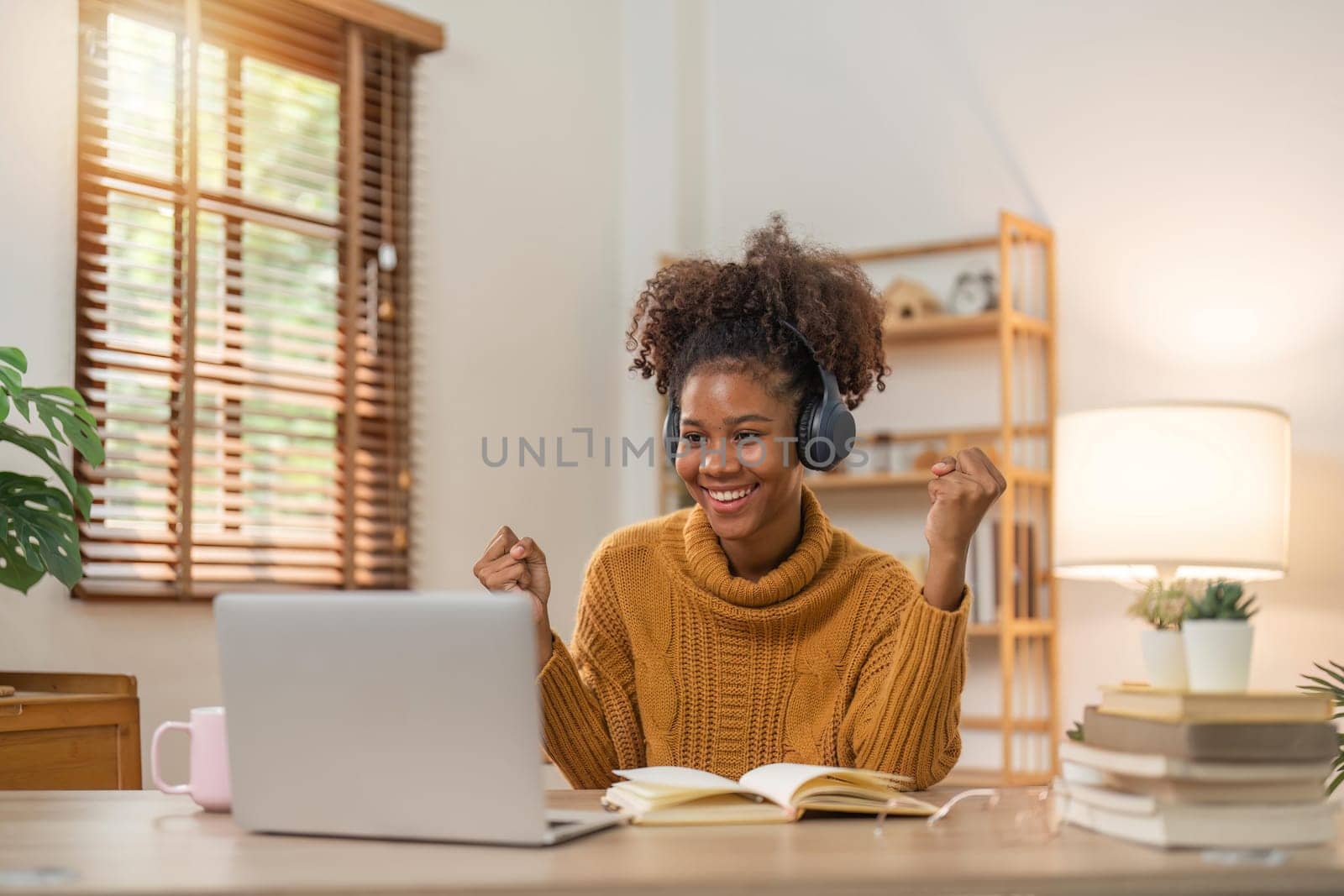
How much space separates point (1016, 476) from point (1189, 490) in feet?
1.96

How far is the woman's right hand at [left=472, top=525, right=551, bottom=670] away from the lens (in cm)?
152

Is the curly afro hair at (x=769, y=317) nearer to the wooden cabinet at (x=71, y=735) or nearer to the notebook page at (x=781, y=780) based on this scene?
the notebook page at (x=781, y=780)

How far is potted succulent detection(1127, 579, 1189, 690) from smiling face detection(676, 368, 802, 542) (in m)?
0.67

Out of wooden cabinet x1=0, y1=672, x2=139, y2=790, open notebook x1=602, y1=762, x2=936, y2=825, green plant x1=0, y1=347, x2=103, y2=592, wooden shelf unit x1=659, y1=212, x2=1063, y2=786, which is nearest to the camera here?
open notebook x1=602, y1=762, x2=936, y2=825

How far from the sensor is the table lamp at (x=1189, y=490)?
300cm

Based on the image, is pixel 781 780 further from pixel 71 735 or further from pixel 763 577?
pixel 71 735

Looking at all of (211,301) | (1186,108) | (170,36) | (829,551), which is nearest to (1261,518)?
(1186,108)

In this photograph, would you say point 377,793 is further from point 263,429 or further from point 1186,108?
point 1186,108

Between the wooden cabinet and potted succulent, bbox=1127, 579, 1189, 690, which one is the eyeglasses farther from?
the wooden cabinet

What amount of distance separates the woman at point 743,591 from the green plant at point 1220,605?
511mm

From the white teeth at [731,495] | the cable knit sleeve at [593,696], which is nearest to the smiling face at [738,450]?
the white teeth at [731,495]

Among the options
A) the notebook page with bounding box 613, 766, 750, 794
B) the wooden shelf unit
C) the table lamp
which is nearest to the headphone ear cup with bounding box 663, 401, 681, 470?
the notebook page with bounding box 613, 766, 750, 794

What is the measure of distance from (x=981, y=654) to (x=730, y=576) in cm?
210

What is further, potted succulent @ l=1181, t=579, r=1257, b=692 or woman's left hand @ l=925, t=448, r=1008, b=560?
woman's left hand @ l=925, t=448, r=1008, b=560
